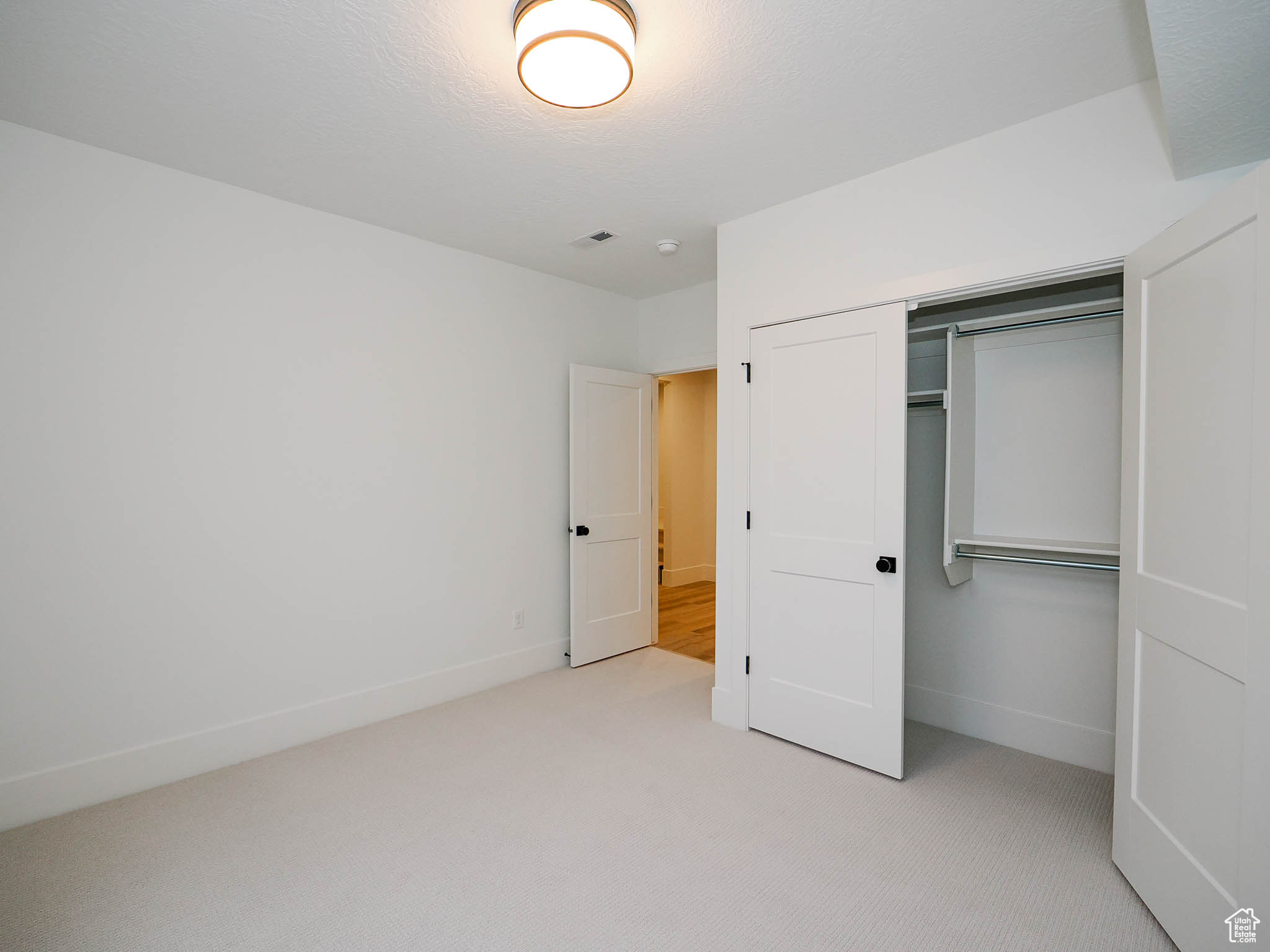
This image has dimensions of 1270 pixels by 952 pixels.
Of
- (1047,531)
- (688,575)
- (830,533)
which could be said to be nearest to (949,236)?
(830,533)

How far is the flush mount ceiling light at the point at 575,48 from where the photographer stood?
174 cm

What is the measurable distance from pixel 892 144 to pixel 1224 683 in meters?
2.23

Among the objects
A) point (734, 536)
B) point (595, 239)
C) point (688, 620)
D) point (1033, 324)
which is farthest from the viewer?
point (688, 620)

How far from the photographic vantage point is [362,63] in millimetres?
2053

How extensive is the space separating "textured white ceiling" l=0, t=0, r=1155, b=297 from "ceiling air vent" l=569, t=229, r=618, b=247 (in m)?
0.36

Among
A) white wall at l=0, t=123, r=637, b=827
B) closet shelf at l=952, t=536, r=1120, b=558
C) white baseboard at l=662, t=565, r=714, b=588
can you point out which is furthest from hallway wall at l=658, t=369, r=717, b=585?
closet shelf at l=952, t=536, r=1120, b=558

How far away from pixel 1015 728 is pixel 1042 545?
0.99 metres

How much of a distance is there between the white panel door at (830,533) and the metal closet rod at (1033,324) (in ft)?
1.80

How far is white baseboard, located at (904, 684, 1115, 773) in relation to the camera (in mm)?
2871

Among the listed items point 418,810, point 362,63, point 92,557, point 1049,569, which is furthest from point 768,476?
point 92,557

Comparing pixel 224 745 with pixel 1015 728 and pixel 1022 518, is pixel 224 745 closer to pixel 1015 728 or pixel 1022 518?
pixel 1015 728

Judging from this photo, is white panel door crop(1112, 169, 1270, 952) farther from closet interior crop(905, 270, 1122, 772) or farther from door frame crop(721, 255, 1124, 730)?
door frame crop(721, 255, 1124, 730)

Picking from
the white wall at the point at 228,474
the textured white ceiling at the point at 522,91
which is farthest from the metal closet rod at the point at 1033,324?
the white wall at the point at 228,474

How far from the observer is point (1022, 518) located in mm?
3119
